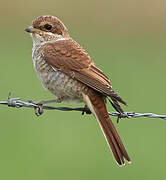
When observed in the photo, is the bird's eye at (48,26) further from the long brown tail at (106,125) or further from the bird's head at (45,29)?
the long brown tail at (106,125)

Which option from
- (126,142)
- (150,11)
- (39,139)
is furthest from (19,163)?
(150,11)

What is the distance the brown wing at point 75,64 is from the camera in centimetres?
702

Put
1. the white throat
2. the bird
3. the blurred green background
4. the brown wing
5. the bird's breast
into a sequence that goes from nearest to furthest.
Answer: the bird
the brown wing
the bird's breast
the white throat
the blurred green background

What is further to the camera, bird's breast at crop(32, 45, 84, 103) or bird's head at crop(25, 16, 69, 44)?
bird's head at crop(25, 16, 69, 44)

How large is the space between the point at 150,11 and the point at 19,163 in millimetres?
9051

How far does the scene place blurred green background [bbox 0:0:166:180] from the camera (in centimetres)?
950

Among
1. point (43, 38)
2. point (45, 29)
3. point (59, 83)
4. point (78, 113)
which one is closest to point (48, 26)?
point (45, 29)

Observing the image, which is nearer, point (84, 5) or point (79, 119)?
point (79, 119)

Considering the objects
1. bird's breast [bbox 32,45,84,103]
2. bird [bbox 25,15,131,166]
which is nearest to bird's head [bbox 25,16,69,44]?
bird [bbox 25,15,131,166]

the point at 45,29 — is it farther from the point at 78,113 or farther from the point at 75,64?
the point at 78,113

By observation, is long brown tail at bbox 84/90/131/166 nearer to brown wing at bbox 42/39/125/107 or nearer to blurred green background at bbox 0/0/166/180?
brown wing at bbox 42/39/125/107

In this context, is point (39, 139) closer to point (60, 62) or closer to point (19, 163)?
point (19, 163)

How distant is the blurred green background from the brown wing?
2429mm

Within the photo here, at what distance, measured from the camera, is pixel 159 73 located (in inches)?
536
